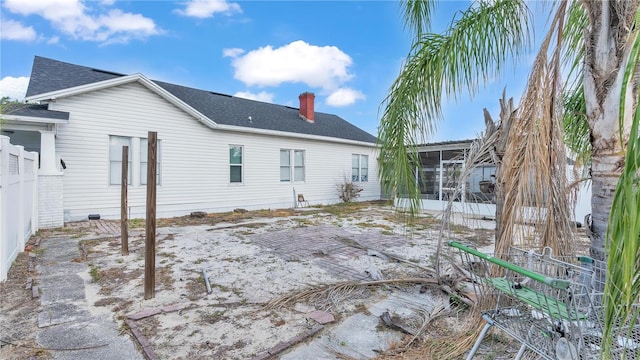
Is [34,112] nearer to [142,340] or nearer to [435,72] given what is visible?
[142,340]

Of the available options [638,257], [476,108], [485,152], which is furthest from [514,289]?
[476,108]

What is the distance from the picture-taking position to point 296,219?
10.3m

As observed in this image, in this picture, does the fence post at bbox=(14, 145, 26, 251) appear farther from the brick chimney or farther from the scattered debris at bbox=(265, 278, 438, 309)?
the brick chimney

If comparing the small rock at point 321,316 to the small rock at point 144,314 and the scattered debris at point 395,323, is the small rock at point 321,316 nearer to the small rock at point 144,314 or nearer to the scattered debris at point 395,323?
the scattered debris at point 395,323

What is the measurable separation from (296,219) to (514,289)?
28.5 ft

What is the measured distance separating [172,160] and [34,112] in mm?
3534

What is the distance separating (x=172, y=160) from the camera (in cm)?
1024

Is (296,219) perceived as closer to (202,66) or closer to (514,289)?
(514,289)

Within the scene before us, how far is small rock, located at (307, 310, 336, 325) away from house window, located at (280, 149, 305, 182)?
10051 millimetres

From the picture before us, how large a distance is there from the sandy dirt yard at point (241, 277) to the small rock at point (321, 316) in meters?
0.05

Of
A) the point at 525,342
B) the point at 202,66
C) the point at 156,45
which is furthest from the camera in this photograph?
the point at 202,66

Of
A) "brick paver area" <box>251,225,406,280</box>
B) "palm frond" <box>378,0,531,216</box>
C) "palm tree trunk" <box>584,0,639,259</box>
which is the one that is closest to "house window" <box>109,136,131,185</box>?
"brick paver area" <box>251,225,406,280</box>

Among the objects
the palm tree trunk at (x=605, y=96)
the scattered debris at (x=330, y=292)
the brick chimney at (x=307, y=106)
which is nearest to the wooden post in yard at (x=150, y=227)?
the scattered debris at (x=330, y=292)

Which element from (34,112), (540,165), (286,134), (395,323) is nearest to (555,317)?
(540,165)
